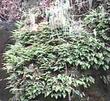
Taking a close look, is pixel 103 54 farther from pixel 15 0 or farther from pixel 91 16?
pixel 15 0

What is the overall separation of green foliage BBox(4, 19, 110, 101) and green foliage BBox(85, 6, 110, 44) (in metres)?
0.11

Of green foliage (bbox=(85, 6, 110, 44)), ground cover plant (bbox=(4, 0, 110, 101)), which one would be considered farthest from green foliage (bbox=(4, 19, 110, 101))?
green foliage (bbox=(85, 6, 110, 44))

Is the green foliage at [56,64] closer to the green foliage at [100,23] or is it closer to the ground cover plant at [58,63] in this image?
the ground cover plant at [58,63]

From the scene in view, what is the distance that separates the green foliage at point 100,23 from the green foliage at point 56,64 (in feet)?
0.37

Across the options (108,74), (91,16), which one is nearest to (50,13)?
(91,16)

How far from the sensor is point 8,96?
409 centimetres

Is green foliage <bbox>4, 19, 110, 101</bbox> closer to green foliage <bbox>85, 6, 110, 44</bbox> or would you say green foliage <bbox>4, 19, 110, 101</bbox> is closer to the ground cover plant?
the ground cover plant

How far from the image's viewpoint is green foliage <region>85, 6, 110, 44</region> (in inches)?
136

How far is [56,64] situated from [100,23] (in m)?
0.78

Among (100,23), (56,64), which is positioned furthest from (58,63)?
(100,23)

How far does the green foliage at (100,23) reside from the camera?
136 inches

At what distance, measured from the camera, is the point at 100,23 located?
3.48m

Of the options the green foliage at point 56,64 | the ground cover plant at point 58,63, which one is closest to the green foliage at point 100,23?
the ground cover plant at point 58,63

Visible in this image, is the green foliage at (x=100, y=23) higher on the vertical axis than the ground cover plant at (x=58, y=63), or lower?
higher
